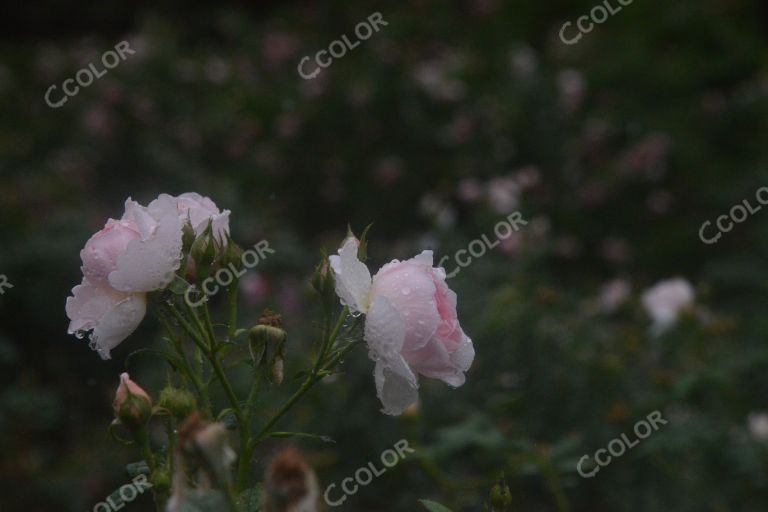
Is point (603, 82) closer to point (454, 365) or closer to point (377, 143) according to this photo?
point (377, 143)

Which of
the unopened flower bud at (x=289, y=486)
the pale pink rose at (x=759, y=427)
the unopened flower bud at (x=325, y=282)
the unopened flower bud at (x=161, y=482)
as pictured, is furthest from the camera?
the pale pink rose at (x=759, y=427)

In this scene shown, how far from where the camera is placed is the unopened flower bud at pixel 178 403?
35.5 inches

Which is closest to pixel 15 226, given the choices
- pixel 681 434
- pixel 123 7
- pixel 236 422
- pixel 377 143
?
pixel 377 143

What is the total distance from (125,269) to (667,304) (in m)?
1.91

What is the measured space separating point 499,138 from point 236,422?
11.7 ft

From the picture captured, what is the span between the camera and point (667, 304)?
2.57 metres

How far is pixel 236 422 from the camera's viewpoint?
0.98 m

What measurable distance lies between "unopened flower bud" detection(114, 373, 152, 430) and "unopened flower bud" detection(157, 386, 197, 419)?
16mm

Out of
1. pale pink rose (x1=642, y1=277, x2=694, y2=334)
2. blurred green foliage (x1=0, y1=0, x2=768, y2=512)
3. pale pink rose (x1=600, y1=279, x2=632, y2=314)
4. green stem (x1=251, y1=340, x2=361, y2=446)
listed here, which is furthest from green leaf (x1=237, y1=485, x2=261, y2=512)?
pale pink rose (x1=600, y1=279, x2=632, y2=314)

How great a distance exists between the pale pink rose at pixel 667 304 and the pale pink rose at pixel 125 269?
6.03ft

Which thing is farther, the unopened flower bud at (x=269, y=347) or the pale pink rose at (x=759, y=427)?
the pale pink rose at (x=759, y=427)

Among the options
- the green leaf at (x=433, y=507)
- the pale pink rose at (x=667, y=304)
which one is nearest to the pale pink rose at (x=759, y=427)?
the pale pink rose at (x=667, y=304)

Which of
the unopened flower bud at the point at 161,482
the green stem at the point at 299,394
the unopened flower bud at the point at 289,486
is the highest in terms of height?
the green stem at the point at 299,394

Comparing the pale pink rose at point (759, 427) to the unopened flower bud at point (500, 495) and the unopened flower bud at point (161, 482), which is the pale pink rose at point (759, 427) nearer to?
the unopened flower bud at point (500, 495)
